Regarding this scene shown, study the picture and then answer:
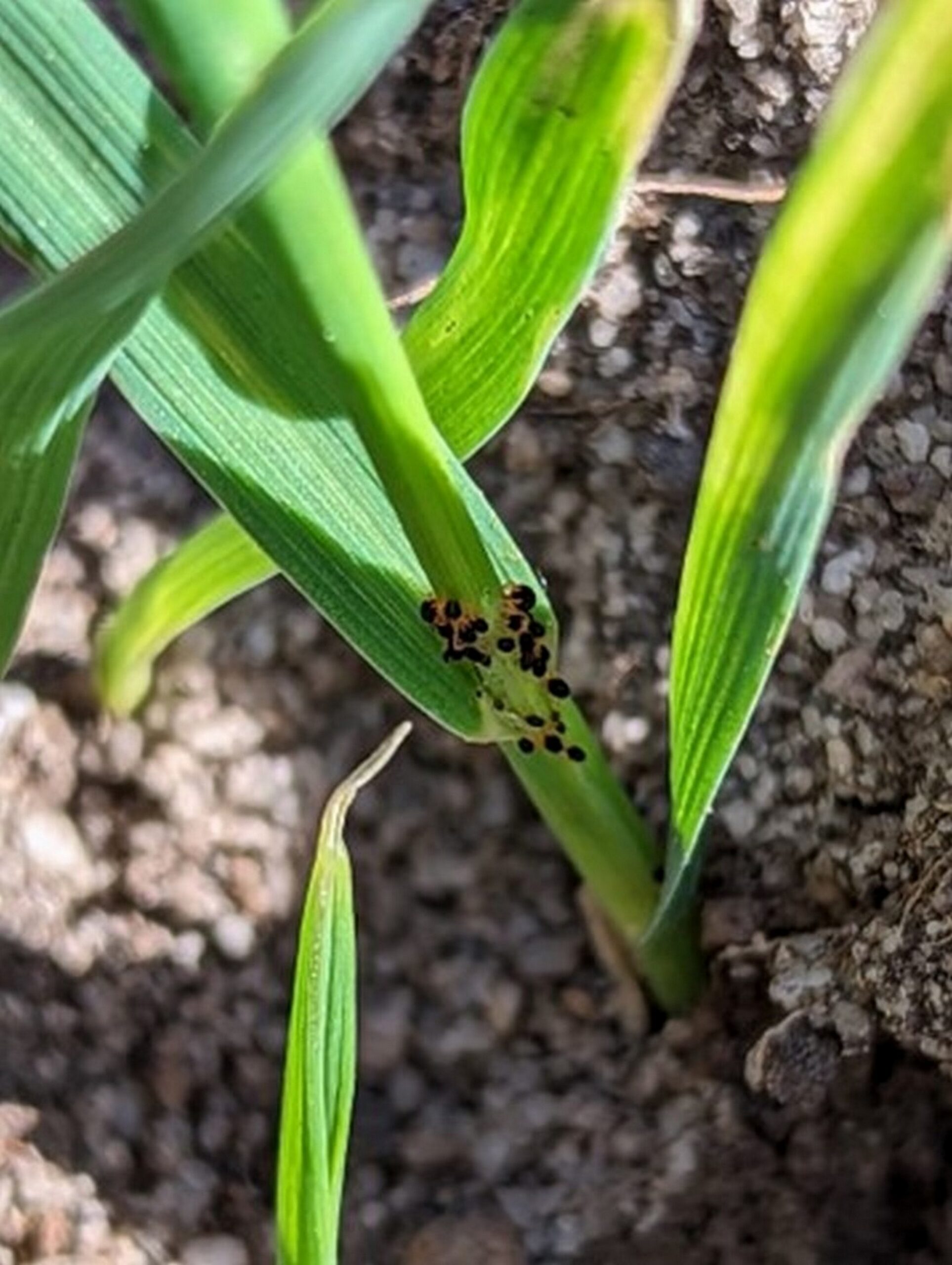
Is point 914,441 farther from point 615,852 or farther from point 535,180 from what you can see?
point 535,180

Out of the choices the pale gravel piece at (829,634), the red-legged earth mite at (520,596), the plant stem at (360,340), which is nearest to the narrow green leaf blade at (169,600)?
the plant stem at (360,340)

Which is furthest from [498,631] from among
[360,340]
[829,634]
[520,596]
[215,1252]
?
[215,1252]

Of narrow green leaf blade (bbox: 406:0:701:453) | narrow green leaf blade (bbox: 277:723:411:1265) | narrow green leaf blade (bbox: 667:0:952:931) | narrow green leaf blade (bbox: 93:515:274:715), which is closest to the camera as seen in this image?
narrow green leaf blade (bbox: 667:0:952:931)

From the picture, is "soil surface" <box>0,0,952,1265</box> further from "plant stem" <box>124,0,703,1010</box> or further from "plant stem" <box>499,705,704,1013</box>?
"plant stem" <box>124,0,703,1010</box>

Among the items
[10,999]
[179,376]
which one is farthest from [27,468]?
[10,999]

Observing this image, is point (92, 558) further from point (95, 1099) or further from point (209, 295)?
point (209, 295)

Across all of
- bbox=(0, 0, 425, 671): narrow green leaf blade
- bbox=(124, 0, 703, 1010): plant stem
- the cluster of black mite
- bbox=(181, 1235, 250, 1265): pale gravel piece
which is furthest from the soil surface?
bbox=(0, 0, 425, 671): narrow green leaf blade
